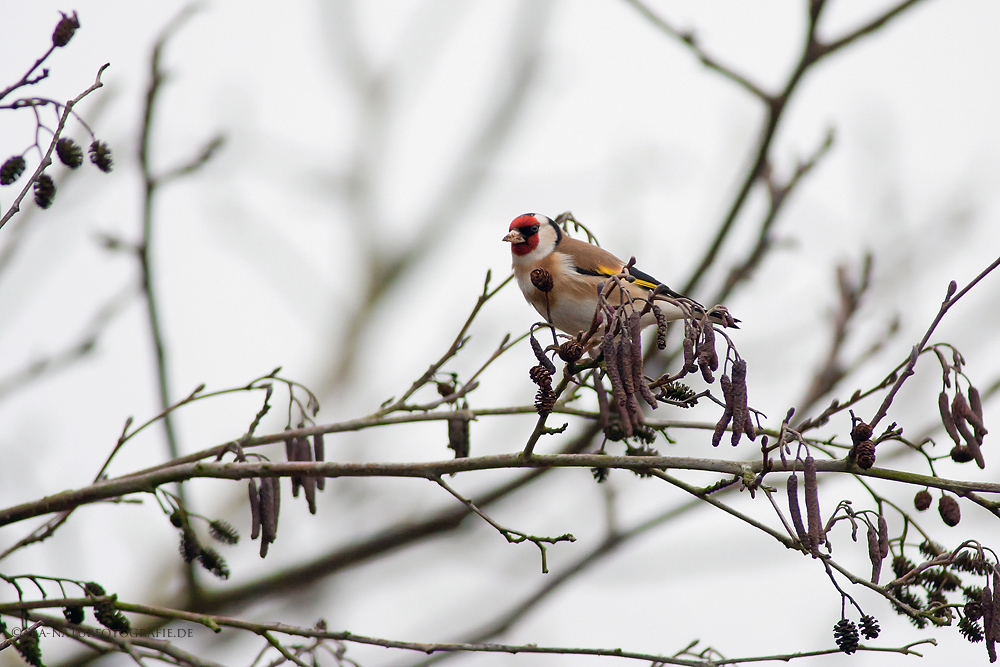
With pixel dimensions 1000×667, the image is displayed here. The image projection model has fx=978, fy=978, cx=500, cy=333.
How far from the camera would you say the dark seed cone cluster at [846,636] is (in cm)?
195

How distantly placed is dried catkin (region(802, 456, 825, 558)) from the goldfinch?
1.52 meters

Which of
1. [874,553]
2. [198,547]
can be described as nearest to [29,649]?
[198,547]

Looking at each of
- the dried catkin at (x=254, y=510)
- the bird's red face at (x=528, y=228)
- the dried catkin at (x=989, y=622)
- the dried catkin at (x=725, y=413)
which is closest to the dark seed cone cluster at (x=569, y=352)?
the dried catkin at (x=725, y=413)

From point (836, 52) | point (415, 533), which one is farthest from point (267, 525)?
point (836, 52)

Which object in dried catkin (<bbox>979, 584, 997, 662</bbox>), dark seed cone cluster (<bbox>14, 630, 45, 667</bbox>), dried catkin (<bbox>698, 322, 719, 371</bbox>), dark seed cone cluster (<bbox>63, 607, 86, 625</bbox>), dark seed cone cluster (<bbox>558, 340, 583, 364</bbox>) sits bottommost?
dark seed cone cluster (<bbox>14, 630, 45, 667</bbox>)

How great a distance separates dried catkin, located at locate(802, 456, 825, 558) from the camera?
1773 millimetres

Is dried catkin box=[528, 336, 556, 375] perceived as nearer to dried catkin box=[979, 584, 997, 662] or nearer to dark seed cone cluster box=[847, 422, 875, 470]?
dark seed cone cluster box=[847, 422, 875, 470]

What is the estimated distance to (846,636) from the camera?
1965 millimetres

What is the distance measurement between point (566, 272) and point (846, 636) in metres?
2.26

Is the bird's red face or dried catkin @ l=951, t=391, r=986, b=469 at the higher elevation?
the bird's red face

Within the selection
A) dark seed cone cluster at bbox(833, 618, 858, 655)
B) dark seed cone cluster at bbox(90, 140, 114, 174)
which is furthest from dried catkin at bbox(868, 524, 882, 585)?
dark seed cone cluster at bbox(90, 140, 114, 174)

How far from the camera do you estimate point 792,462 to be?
1.84m

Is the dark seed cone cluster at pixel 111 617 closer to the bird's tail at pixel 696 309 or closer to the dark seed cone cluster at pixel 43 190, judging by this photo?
the dark seed cone cluster at pixel 43 190

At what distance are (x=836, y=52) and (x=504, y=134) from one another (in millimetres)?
5944
